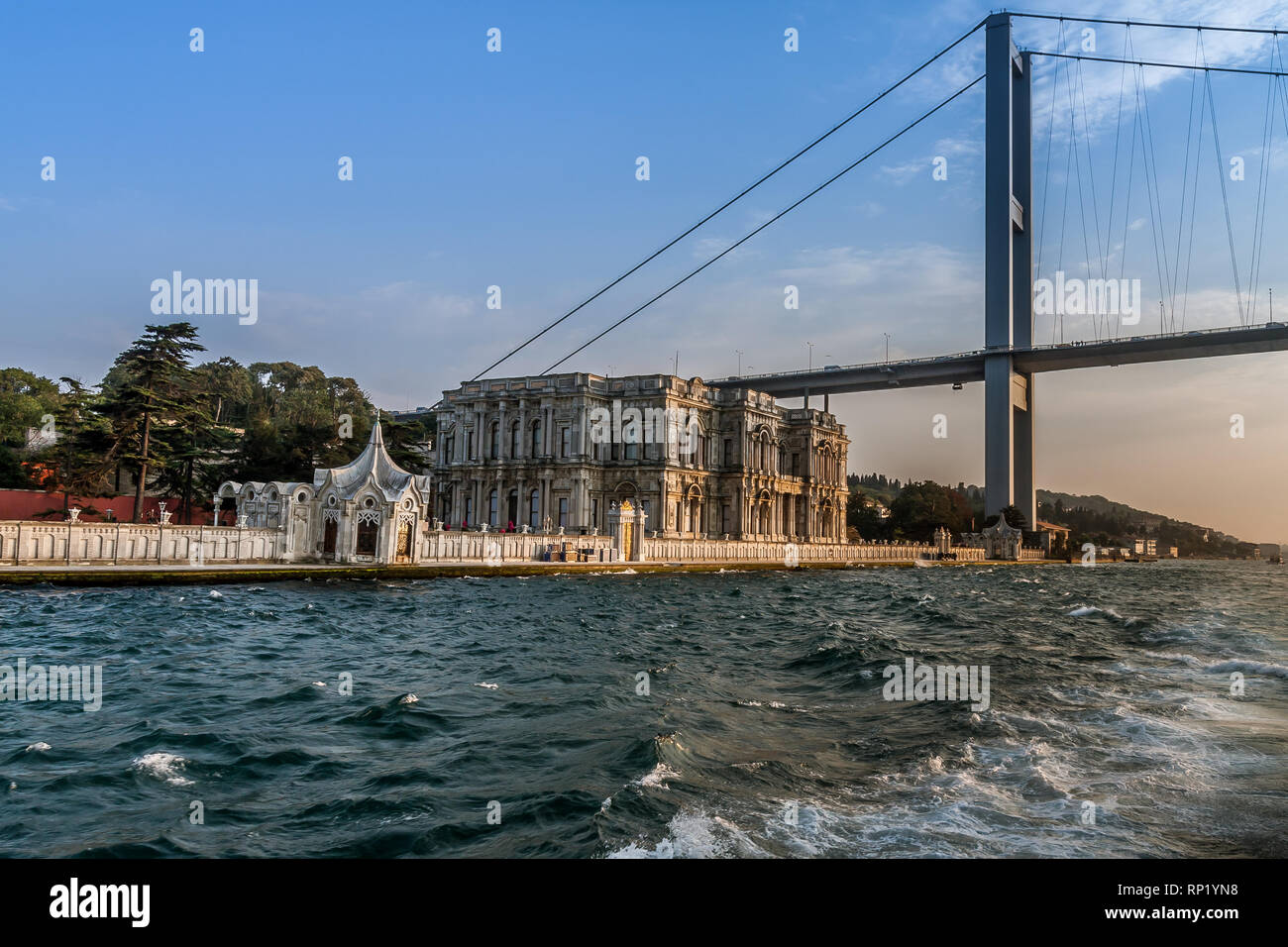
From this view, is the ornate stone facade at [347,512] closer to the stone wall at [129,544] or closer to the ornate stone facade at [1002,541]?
the stone wall at [129,544]

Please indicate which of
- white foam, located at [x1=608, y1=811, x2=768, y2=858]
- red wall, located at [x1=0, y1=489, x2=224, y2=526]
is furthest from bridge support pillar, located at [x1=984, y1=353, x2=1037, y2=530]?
white foam, located at [x1=608, y1=811, x2=768, y2=858]

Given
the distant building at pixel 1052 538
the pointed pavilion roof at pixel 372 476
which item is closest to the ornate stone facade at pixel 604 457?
the pointed pavilion roof at pixel 372 476

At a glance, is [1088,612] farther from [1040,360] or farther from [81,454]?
[1040,360]

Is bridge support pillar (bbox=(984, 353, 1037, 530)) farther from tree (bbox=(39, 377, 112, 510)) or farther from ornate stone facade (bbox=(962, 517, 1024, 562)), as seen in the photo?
tree (bbox=(39, 377, 112, 510))

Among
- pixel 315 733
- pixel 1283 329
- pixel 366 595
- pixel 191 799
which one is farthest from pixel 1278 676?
pixel 1283 329
